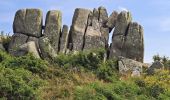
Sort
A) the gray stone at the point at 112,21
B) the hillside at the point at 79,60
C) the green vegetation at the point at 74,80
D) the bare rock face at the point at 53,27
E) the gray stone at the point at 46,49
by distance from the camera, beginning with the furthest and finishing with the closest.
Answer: the gray stone at the point at 112,21, the bare rock face at the point at 53,27, the gray stone at the point at 46,49, the hillside at the point at 79,60, the green vegetation at the point at 74,80

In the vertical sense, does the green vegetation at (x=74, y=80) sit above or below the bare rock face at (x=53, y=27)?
below

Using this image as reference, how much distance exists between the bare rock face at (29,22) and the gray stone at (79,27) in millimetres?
2141

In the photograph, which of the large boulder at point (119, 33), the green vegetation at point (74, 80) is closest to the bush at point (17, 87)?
the green vegetation at point (74, 80)

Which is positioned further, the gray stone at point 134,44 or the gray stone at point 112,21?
the gray stone at point 112,21

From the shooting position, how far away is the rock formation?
37.6 m

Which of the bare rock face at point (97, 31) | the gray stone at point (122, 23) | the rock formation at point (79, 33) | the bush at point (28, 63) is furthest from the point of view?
the gray stone at point (122, 23)

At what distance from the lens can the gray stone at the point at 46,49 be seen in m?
35.7

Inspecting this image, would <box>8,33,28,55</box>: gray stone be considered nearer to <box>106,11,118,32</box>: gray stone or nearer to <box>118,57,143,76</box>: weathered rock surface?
<box>106,11,118,32</box>: gray stone

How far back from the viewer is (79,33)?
38.5 m

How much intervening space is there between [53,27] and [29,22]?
1.55 meters

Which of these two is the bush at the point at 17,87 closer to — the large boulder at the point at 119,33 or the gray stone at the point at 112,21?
the large boulder at the point at 119,33

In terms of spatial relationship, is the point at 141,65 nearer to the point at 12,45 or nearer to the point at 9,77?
the point at 12,45

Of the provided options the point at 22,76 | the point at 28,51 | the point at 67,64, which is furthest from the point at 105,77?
the point at 22,76

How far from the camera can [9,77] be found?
26.1 m
